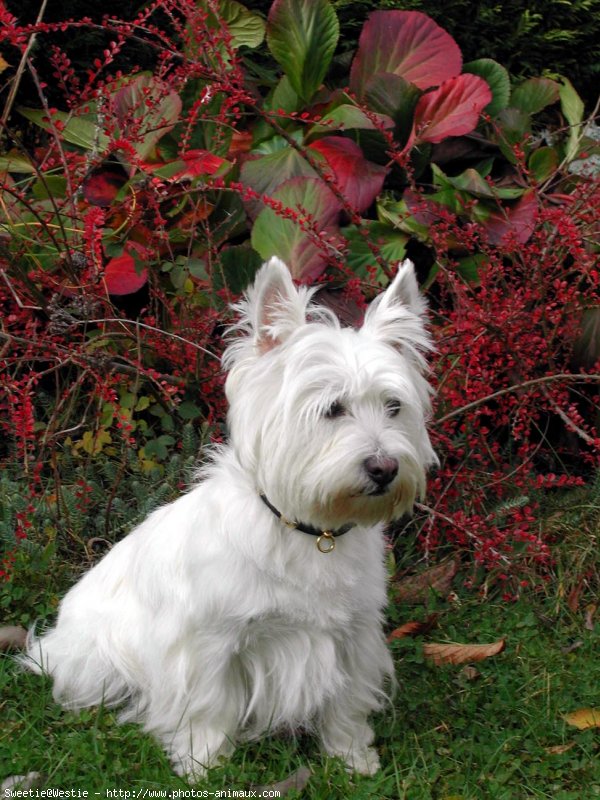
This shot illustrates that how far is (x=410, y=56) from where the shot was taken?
466 cm

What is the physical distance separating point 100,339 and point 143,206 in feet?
2.33

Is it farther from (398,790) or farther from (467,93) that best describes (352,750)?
(467,93)

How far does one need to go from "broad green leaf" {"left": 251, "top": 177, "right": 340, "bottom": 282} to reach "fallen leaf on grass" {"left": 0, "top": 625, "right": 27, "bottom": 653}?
181cm

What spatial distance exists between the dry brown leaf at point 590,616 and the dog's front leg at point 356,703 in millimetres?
997

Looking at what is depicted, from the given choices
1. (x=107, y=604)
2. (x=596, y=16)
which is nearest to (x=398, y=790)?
(x=107, y=604)

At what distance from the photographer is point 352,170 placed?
4336mm

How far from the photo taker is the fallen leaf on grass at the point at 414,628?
346 cm

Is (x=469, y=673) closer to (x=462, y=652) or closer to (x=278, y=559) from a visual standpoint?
(x=462, y=652)

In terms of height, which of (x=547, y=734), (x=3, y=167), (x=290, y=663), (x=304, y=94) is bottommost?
(x=547, y=734)

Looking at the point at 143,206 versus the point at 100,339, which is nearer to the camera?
the point at 100,339

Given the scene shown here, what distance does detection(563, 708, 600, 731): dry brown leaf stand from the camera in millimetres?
2957

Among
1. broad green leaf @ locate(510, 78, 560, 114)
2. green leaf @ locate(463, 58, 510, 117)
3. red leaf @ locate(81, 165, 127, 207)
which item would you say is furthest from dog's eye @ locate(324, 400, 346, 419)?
broad green leaf @ locate(510, 78, 560, 114)

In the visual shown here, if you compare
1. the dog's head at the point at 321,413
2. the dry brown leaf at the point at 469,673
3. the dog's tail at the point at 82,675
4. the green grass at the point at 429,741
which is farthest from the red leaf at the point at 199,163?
the dry brown leaf at the point at 469,673

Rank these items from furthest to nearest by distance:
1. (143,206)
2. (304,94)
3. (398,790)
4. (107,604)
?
(304,94) < (143,206) < (107,604) < (398,790)
